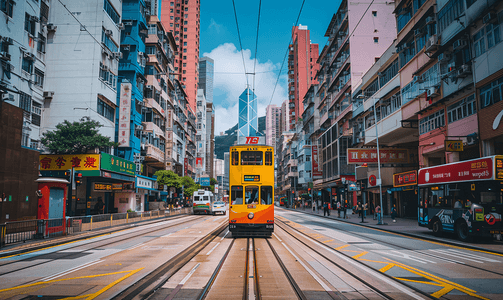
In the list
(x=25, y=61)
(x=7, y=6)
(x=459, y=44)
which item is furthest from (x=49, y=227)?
(x=459, y=44)

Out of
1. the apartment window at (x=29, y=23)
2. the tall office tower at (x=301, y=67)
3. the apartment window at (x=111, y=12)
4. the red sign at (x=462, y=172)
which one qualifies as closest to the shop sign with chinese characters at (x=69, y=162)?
the apartment window at (x=29, y=23)

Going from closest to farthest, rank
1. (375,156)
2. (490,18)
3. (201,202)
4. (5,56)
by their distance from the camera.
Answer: (490,18) < (5,56) < (375,156) < (201,202)

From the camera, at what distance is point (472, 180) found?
51.4 feet

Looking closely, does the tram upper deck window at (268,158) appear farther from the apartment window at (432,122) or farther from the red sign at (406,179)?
the apartment window at (432,122)

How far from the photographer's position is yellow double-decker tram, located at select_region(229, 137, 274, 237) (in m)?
17.8

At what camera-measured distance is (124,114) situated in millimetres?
38969

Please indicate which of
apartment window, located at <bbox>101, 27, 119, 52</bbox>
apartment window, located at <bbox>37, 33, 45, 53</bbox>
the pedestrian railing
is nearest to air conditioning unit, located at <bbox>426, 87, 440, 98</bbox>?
the pedestrian railing

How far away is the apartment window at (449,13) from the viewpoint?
2333cm

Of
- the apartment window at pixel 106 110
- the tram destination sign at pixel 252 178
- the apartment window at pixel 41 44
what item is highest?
the apartment window at pixel 41 44

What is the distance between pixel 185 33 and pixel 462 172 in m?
112

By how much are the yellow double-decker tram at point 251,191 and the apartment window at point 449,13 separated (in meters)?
16.9

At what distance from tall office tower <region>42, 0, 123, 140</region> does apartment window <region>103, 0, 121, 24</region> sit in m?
0.25

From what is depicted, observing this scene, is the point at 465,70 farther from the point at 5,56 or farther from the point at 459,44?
the point at 5,56

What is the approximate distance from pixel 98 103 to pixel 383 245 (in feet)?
100
